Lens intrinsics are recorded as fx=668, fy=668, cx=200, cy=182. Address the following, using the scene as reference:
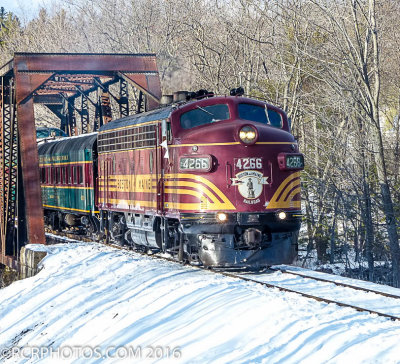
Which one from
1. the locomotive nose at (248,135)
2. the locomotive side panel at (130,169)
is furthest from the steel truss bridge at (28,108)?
the locomotive nose at (248,135)

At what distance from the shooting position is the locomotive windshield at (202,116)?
14.4 meters

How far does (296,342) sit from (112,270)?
775cm

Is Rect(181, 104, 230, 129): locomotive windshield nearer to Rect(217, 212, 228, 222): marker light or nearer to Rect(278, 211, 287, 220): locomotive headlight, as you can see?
Rect(217, 212, 228, 222): marker light

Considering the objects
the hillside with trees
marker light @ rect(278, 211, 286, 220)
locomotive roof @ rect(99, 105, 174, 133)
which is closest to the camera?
marker light @ rect(278, 211, 286, 220)

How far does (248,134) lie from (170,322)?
494 centimetres

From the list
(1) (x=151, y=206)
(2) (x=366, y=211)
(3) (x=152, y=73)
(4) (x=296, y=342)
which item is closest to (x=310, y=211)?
(2) (x=366, y=211)

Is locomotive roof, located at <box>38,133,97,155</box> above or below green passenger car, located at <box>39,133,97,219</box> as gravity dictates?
above

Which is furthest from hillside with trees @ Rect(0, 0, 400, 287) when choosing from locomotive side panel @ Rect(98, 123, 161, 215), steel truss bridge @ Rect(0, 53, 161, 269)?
locomotive side panel @ Rect(98, 123, 161, 215)

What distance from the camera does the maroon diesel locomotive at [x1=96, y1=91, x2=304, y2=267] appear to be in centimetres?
1374

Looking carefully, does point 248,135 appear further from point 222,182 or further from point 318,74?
point 318,74

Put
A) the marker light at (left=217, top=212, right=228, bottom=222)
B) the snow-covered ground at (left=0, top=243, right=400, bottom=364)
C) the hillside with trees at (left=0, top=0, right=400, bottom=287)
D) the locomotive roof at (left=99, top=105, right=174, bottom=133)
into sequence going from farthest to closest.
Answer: the hillside with trees at (left=0, top=0, right=400, bottom=287)
the locomotive roof at (left=99, top=105, right=174, bottom=133)
the marker light at (left=217, top=212, right=228, bottom=222)
the snow-covered ground at (left=0, top=243, right=400, bottom=364)

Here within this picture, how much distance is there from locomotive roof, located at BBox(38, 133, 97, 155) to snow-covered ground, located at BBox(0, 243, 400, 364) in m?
6.75

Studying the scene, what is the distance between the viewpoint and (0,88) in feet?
78.8

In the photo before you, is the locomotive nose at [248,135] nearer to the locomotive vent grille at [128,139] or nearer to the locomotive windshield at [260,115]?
the locomotive windshield at [260,115]
